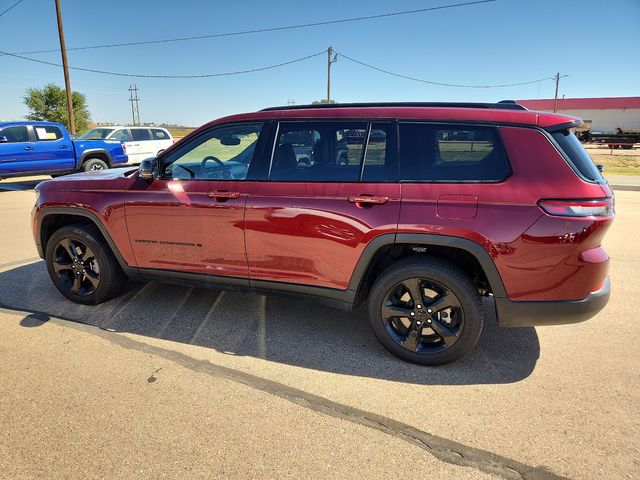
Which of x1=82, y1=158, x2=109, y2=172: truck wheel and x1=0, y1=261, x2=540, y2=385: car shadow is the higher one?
x1=82, y1=158, x2=109, y2=172: truck wheel

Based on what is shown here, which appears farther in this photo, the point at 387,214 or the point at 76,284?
the point at 76,284

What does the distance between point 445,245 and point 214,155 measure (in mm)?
2081

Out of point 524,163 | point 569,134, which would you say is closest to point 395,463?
point 524,163

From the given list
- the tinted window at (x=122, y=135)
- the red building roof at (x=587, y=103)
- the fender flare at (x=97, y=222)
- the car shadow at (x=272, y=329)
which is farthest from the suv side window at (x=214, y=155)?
the red building roof at (x=587, y=103)

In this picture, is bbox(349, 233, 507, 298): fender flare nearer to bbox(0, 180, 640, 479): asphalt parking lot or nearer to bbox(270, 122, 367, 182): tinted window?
bbox(270, 122, 367, 182): tinted window

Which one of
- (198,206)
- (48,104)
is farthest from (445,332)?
(48,104)

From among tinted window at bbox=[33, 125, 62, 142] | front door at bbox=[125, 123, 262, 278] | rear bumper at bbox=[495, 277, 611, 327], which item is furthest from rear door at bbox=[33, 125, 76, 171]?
rear bumper at bbox=[495, 277, 611, 327]

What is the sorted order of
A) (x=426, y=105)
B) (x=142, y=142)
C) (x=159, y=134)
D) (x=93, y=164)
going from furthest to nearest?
(x=159, y=134), (x=142, y=142), (x=93, y=164), (x=426, y=105)

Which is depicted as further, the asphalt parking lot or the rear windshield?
the rear windshield

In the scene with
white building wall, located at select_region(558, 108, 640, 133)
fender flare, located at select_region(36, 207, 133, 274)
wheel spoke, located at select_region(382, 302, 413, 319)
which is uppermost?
white building wall, located at select_region(558, 108, 640, 133)

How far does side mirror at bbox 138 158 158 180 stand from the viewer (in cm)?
341

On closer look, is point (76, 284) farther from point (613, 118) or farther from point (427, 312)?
point (613, 118)

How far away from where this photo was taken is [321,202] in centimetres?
294

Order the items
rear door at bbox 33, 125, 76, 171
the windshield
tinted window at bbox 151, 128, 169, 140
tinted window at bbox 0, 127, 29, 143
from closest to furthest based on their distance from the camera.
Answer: tinted window at bbox 0, 127, 29, 143, rear door at bbox 33, 125, 76, 171, the windshield, tinted window at bbox 151, 128, 169, 140
